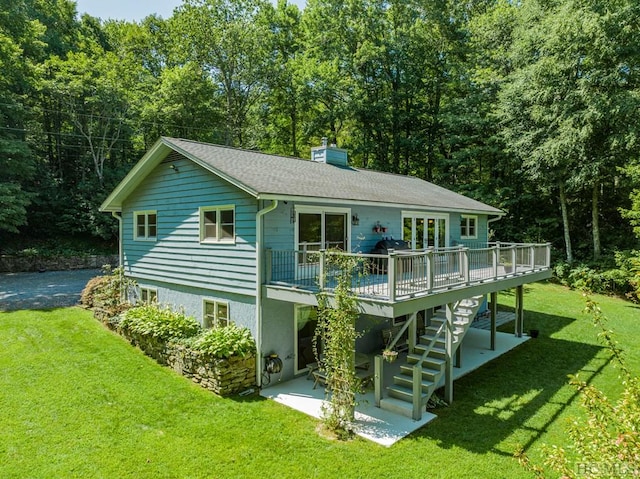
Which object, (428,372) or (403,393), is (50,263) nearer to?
(403,393)

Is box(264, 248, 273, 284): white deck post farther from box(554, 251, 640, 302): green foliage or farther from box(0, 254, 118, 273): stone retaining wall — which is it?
box(0, 254, 118, 273): stone retaining wall

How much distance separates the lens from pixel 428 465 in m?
6.27

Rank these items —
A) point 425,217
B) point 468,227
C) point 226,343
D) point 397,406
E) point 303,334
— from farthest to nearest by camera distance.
A: point 468,227 < point 425,217 < point 303,334 < point 226,343 < point 397,406

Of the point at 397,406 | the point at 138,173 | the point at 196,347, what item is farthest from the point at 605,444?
the point at 138,173

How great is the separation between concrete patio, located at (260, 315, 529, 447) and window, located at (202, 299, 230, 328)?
2.19 meters

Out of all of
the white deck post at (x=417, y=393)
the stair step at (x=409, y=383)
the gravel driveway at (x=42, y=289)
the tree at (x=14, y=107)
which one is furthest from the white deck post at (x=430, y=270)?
the tree at (x=14, y=107)

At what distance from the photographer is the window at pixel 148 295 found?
12.7 metres

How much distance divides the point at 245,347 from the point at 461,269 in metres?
5.36

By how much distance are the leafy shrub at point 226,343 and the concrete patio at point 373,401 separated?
3.60ft

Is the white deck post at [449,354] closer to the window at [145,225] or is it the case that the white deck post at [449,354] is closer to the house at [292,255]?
the house at [292,255]

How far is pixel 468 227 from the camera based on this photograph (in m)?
16.0

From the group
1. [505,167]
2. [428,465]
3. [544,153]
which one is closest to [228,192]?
[428,465]

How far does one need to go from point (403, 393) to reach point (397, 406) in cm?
30

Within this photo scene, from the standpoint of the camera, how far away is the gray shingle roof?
9.12m
